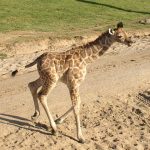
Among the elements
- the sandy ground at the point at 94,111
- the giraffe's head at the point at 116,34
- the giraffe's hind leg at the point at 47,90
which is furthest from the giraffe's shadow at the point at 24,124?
the giraffe's head at the point at 116,34

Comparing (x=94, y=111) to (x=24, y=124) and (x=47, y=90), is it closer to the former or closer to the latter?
(x=24, y=124)

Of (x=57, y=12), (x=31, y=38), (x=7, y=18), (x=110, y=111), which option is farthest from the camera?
(x=57, y=12)

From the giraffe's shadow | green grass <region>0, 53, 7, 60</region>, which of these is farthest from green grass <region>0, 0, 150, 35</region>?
the giraffe's shadow

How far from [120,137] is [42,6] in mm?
17167

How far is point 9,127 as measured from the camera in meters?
11.7

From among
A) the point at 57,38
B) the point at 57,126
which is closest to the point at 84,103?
the point at 57,126

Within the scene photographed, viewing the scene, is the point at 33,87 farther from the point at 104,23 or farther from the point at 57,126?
the point at 104,23

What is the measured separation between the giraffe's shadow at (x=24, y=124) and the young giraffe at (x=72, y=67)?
1.36 feet

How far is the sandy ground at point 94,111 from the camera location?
36.5ft

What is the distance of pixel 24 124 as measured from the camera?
1194 centimetres

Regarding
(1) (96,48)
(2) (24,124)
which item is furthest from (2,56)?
(1) (96,48)

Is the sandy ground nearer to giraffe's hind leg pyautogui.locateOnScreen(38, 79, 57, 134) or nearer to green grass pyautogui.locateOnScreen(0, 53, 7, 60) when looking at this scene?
giraffe's hind leg pyautogui.locateOnScreen(38, 79, 57, 134)

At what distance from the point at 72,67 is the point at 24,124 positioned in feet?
6.78

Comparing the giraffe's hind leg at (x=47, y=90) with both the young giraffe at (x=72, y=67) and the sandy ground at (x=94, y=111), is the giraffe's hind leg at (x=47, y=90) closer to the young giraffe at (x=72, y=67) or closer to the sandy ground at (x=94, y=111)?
the young giraffe at (x=72, y=67)
